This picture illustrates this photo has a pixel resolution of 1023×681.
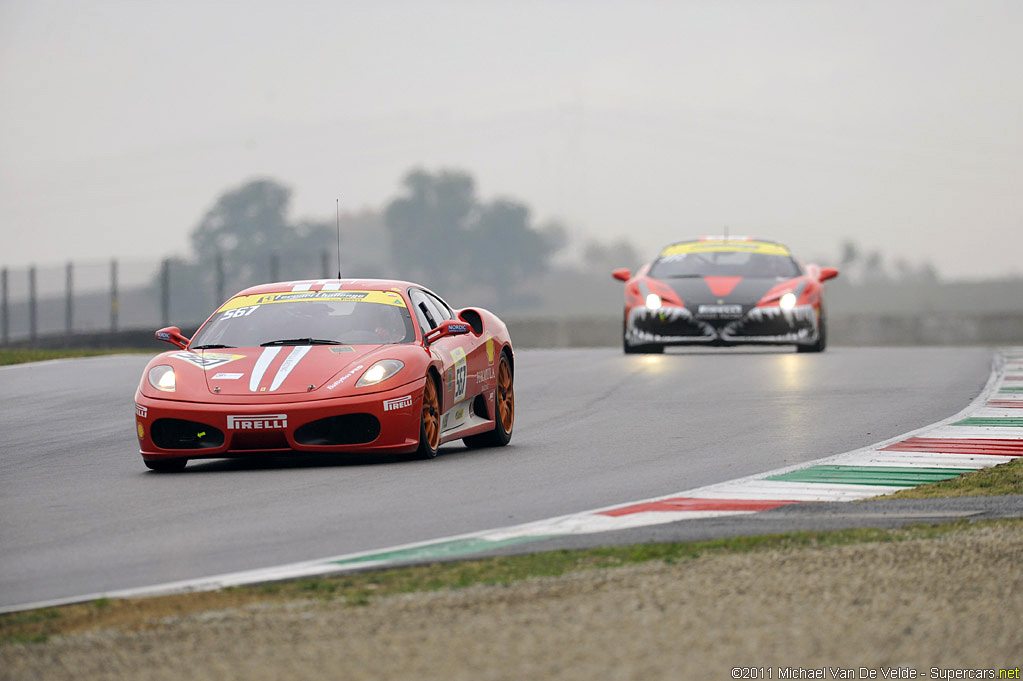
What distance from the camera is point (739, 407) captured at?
16359 millimetres

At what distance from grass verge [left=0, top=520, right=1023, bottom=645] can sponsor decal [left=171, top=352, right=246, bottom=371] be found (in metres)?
4.63

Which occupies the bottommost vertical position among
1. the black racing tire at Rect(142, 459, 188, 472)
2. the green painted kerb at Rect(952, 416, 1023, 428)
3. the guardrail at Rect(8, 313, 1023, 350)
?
the guardrail at Rect(8, 313, 1023, 350)

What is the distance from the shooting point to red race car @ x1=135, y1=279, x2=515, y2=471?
38.6ft

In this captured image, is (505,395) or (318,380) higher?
(318,380)

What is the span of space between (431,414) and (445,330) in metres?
0.66

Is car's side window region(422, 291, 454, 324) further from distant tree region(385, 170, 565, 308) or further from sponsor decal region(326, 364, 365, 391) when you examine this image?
distant tree region(385, 170, 565, 308)

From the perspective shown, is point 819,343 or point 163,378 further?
point 819,343

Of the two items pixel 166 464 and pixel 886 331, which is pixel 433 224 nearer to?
pixel 886 331

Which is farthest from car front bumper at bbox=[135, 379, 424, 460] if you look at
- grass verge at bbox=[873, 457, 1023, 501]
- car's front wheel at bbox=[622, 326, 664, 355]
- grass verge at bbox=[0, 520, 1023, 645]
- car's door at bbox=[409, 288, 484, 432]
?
car's front wheel at bbox=[622, 326, 664, 355]

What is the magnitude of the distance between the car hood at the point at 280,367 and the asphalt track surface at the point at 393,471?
52cm

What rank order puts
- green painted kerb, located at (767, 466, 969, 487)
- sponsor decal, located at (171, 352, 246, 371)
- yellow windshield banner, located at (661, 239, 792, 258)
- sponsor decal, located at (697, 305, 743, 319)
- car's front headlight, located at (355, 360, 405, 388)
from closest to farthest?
green painted kerb, located at (767, 466, 969, 487), car's front headlight, located at (355, 360, 405, 388), sponsor decal, located at (171, 352, 246, 371), sponsor decal, located at (697, 305, 743, 319), yellow windshield banner, located at (661, 239, 792, 258)

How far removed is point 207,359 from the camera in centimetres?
1234

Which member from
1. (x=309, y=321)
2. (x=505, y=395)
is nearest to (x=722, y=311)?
(x=505, y=395)

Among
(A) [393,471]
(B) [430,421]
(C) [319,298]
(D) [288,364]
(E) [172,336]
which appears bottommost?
(A) [393,471]
